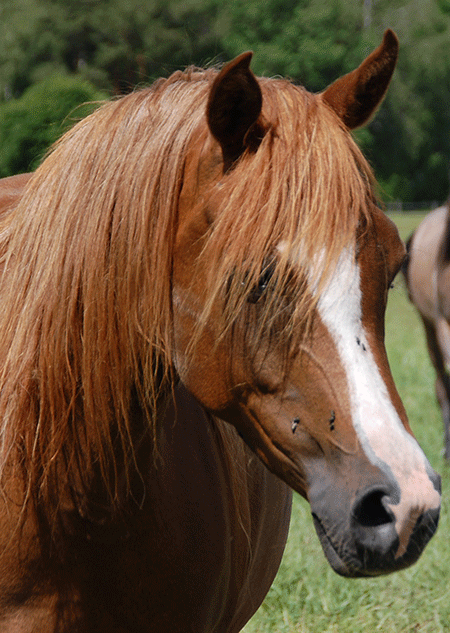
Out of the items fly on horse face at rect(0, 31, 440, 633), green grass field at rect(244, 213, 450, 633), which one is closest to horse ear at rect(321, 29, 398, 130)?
fly on horse face at rect(0, 31, 440, 633)

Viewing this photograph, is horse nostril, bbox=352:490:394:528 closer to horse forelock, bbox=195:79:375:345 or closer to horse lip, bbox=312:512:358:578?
horse lip, bbox=312:512:358:578

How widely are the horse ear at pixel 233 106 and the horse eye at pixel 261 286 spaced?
0.23 m

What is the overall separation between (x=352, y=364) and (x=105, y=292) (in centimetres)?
52

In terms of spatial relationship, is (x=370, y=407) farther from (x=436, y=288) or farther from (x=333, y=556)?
(x=436, y=288)

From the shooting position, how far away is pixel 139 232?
1384mm

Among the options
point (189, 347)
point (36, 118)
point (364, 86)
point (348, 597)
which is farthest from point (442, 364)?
point (189, 347)

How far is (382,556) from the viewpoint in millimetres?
1146

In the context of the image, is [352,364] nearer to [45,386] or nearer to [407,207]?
[45,386]

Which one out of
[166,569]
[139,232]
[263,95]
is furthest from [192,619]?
[263,95]

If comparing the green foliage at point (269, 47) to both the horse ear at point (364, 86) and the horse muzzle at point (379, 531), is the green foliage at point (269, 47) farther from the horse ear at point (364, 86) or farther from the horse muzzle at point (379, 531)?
the horse muzzle at point (379, 531)

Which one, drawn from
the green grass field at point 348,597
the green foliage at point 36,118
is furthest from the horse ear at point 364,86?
the green foliage at point 36,118

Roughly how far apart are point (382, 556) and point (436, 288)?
5698 millimetres

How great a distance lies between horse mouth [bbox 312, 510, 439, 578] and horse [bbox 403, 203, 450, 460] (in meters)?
4.99

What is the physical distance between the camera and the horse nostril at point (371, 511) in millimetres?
1138
